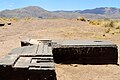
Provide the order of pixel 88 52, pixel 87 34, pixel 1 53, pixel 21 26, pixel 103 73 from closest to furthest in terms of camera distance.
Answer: pixel 103 73, pixel 88 52, pixel 1 53, pixel 87 34, pixel 21 26

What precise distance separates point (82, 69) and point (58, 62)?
126cm

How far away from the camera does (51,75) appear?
6.37 meters

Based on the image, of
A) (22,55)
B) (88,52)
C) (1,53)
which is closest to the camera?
(22,55)

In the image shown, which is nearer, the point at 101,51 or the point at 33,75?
the point at 33,75

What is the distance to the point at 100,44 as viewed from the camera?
11.5m

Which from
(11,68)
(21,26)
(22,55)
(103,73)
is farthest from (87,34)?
(11,68)

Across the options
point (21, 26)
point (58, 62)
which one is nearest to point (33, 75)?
point (58, 62)

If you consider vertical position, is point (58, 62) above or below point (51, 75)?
below

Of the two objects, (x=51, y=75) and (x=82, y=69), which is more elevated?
(x=51, y=75)

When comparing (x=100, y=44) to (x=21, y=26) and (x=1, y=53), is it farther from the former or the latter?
(x=21, y=26)

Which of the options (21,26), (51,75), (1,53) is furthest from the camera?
(21,26)

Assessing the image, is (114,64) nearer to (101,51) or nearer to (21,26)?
(101,51)

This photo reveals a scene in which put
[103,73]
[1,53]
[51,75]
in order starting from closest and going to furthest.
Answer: [51,75] < [103,73] < [1,53]

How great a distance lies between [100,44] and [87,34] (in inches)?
373
